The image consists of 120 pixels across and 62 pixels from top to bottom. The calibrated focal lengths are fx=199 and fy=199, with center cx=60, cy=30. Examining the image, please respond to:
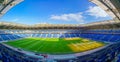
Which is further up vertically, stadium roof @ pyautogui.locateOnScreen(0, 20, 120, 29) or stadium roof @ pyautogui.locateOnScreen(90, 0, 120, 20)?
stadium roof @ pyautogui.locateOnScreen(90, 0, 120, 20)

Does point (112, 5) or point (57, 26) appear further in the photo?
point (57, 26)

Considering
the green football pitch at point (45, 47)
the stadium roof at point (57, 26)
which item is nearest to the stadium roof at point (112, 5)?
the green football pitch at point (45, 47)

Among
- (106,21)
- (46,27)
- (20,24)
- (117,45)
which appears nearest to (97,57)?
(117,45)

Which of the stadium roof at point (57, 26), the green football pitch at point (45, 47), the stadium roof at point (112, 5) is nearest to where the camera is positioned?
the stadium roof at point (112, 5)

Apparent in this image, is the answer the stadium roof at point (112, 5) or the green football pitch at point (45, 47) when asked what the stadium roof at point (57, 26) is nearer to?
the green football pitch at point (45, 47)

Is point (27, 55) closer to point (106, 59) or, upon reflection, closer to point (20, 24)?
point (106, 59)

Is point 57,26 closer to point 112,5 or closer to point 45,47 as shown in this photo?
point 45,47

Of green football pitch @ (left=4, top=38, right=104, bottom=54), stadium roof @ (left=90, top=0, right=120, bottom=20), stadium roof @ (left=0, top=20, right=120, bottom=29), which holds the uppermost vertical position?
stadium roof @ (left=90, top=0, right=120, bottom=20)

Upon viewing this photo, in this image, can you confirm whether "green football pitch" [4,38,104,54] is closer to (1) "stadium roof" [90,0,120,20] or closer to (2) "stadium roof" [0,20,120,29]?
(1) "stadium roof" [90,0,120,20]

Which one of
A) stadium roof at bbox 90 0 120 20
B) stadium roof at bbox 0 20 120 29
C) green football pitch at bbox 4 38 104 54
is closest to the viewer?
stadium roof at bbox 90 0 120 20

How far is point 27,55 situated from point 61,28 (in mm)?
30163

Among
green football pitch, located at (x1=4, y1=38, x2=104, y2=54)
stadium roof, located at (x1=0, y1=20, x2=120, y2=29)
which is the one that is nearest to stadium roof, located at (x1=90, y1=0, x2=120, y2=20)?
green football pitch, located at (x1=4, y1=38, x2=104, y2=54)

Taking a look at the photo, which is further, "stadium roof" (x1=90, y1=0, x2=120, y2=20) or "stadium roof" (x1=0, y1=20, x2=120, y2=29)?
"stadium roof" (x1=0, y1=20, x2=120, y2=29)

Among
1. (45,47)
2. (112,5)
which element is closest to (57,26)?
(45,47)
